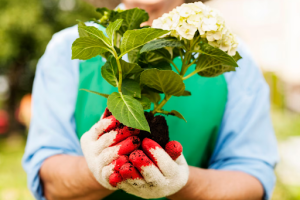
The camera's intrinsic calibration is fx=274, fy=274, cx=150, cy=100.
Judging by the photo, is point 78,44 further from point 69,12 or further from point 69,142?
point 69,12

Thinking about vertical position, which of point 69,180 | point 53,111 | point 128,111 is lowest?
point 69,180

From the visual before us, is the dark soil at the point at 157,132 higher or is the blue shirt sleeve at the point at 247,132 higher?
the dark soil at the point at 157,132

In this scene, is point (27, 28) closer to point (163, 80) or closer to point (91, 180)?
point (91, 180)

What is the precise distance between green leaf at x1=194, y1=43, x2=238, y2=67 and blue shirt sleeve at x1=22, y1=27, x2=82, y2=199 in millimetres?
739

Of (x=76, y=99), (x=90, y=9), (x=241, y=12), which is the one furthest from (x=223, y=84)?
(x=241, y=12)

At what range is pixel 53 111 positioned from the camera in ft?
3.98

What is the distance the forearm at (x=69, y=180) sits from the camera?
0.99 meters

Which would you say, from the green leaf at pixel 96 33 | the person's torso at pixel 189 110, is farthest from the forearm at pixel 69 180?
the green leaf at pixel 96 33

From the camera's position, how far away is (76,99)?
124cm

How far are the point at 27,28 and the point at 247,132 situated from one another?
6.18 metres

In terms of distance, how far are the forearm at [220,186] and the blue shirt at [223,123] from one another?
0.14 feet

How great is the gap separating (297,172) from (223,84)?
7.96ft

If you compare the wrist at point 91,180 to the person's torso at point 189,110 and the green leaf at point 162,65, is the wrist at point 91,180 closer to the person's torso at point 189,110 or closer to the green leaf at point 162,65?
the person's torso at point 189,110

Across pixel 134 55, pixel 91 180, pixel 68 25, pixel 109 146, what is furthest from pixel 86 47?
pixel 68 25
